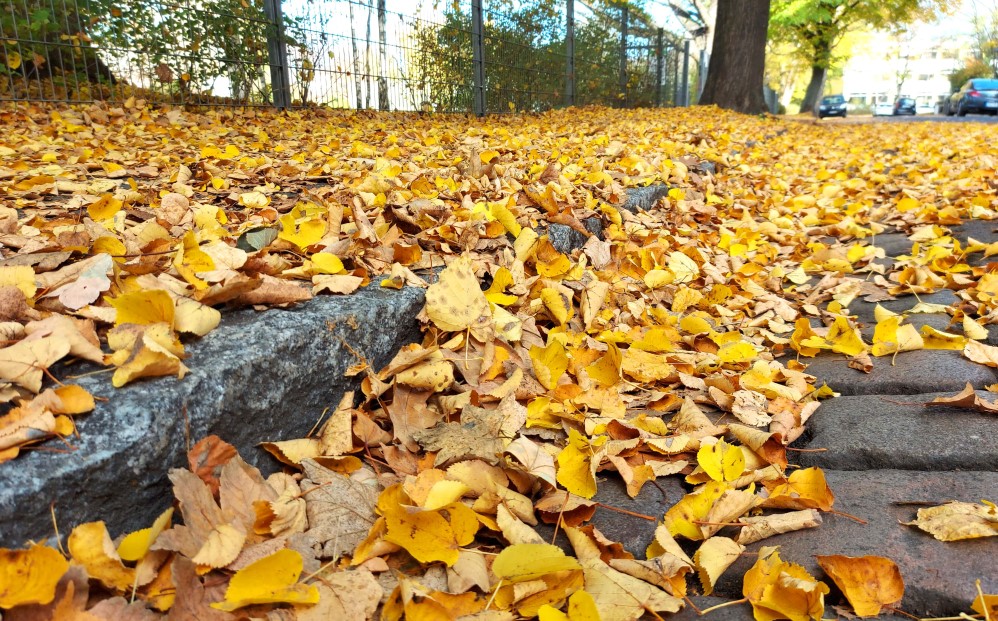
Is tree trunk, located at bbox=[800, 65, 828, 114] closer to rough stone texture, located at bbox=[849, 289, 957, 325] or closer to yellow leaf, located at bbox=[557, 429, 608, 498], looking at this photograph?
rough stone texture, located at bbox=[849, 289, 957, 325]

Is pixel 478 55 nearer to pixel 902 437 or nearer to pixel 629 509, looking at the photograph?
pixel 902 437

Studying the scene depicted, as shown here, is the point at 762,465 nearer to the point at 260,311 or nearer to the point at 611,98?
the point at 260,311

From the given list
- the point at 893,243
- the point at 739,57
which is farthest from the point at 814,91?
the point at 893,243

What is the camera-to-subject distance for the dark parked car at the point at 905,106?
3172 centimetres

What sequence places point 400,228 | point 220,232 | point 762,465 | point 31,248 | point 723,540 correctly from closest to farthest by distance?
point 723,540, point 762,465, point 31,248, point 220,232, point 400,228

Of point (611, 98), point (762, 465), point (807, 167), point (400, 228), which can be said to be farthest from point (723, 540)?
point (611, 98)

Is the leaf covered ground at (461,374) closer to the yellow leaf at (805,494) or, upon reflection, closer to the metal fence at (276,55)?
the yellow leaf at (805,494)

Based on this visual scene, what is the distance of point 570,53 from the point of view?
9.51 meters

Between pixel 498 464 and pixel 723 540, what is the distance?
1.31 feet

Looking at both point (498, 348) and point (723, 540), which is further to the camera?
point (498, 348)

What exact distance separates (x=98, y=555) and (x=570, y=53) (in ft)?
31.9

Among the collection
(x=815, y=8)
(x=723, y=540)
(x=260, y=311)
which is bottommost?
(x=723, y=540)

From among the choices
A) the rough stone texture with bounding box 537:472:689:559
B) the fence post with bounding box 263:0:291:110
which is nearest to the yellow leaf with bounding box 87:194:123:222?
the rough stone texture with bounding box 537:472:689:559

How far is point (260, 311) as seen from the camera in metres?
1.27
